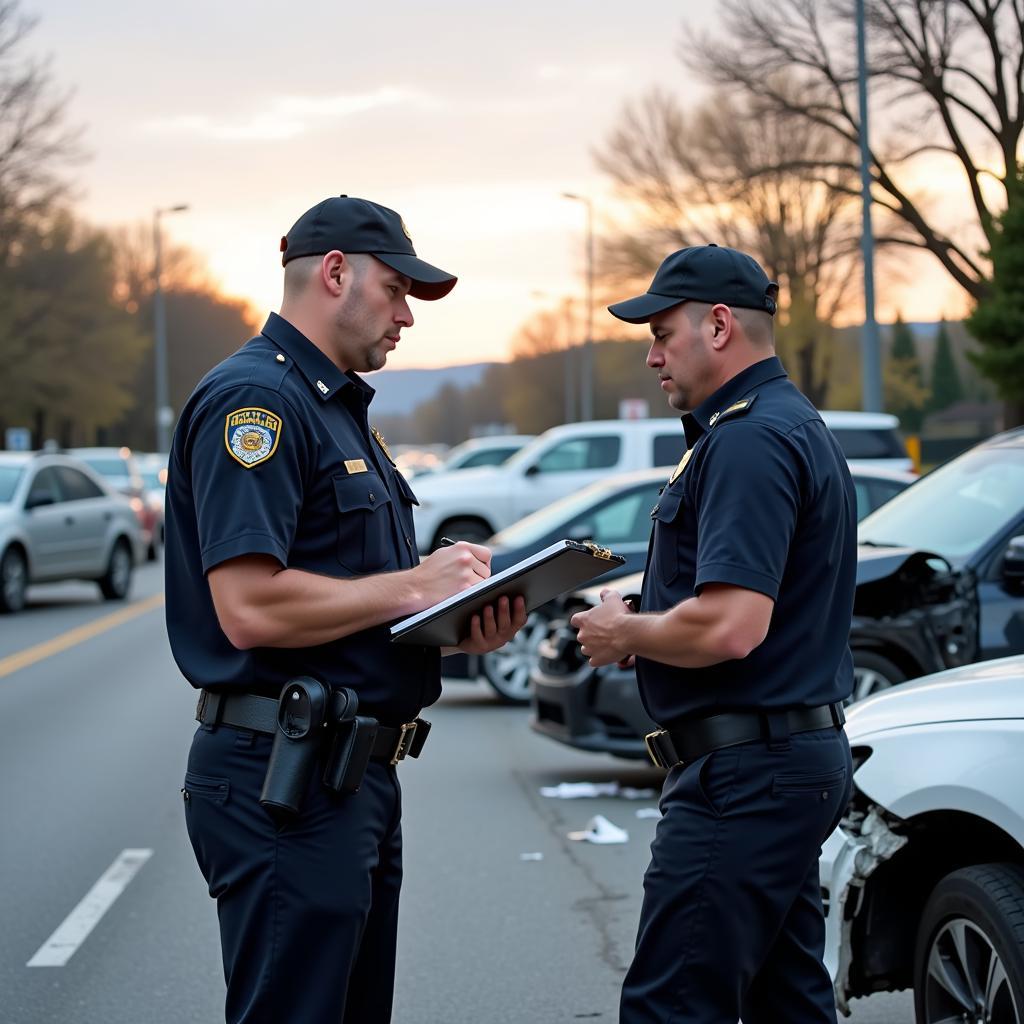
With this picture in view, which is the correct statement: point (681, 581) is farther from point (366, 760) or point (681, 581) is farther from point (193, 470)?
point (193, 470)

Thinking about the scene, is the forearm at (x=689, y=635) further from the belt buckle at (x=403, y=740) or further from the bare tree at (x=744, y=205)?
the bare tree at (x=744, y=205)

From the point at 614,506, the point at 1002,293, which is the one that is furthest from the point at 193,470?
the point at 1002,293

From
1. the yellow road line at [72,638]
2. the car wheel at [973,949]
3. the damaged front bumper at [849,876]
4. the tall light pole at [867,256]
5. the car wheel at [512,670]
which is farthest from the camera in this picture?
the tall light pole at [867,256]

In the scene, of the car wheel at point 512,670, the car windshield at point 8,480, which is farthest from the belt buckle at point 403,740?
the car windshield at point 8,480

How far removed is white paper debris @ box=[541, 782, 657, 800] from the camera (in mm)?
8367

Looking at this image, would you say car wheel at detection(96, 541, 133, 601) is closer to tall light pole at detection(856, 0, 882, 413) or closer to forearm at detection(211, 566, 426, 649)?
tall light pole at detection(856, 0, 882, 413)

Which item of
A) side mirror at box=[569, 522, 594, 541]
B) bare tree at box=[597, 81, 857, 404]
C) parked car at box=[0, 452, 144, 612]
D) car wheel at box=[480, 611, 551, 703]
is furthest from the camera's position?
bare tree at box=[597, 81, 857, 404]

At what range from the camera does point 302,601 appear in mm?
2926

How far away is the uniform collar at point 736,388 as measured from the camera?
3395 mm

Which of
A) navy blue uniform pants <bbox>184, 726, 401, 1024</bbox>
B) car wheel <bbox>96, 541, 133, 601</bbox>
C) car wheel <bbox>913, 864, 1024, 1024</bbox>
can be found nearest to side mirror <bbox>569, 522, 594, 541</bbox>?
car wheel <bbox>913, 864, 1024, 1024</bbox>

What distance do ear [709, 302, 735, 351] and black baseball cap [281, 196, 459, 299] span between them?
0.58m

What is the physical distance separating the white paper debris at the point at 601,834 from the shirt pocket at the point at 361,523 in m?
4.37

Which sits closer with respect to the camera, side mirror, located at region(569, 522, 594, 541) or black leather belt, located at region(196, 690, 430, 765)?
black leather belt, located at region(196, 690, 430, 765)

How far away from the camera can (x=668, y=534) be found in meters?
3.38
